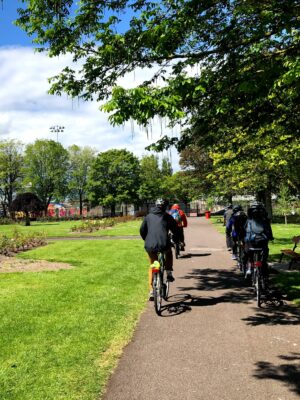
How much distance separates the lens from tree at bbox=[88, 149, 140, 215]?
222 feet

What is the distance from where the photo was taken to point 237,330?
6.31 meters

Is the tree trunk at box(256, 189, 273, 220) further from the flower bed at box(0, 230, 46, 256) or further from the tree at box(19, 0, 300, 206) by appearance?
the tree at box(19, 0, 300, 206)

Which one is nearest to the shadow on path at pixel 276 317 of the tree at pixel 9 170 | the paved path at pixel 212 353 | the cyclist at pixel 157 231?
the paved path at pixel 212 353

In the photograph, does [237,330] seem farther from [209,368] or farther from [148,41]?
[148,41]

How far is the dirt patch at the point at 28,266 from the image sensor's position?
12.4 metres

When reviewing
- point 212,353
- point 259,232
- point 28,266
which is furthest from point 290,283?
point 28,266

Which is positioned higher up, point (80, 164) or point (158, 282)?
point (80, 164)

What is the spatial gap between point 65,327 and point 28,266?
6818mm

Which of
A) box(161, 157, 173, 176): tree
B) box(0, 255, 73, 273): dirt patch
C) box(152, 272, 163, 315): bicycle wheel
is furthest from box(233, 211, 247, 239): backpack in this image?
box(161, 157, 173, 176): tree

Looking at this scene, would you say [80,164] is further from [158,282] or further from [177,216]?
[158,282]

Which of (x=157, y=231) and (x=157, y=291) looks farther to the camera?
(x=157, y=231)

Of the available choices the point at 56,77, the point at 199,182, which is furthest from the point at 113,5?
the point at 199,182

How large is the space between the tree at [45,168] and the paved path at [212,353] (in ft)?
249

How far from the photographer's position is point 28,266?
42.4ft
